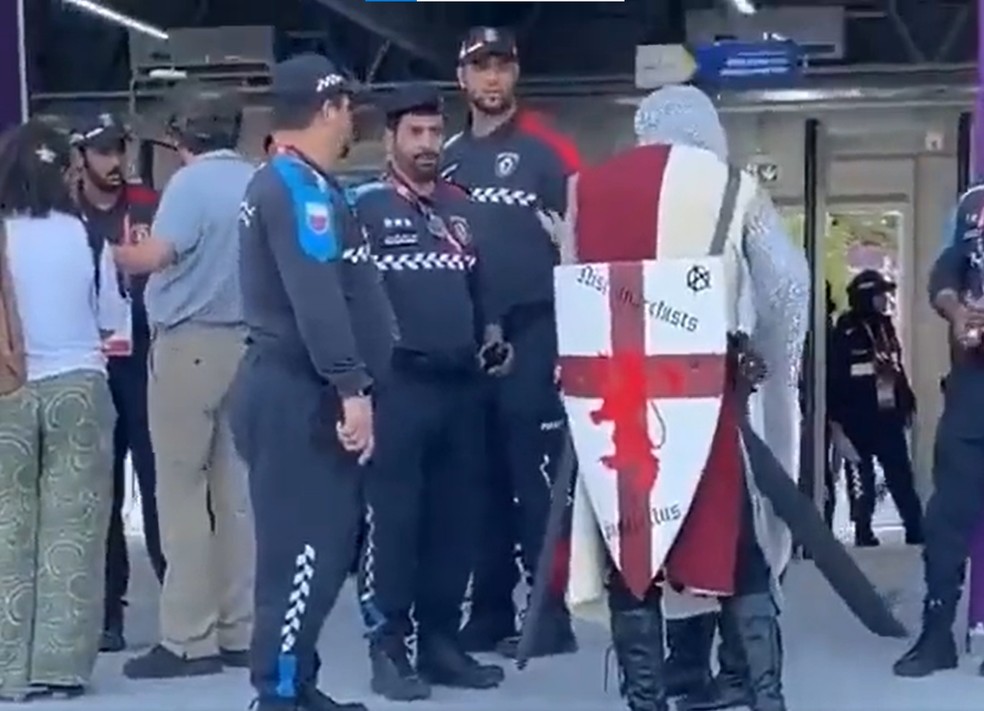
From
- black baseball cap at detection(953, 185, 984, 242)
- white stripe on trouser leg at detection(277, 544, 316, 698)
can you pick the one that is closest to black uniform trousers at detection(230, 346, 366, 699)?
white stripe on trouser leg at detection(277, 544, 316, 698)

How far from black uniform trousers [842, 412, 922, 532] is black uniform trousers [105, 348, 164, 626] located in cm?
425

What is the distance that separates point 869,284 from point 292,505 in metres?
6.22

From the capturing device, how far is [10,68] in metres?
8.26

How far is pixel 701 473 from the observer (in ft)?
17.2

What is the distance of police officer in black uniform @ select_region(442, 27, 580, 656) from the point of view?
21.4 feet

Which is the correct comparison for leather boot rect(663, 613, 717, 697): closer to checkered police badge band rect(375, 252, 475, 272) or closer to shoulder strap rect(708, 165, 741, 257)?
shoulder strap rect(708, 165, 741, 257)

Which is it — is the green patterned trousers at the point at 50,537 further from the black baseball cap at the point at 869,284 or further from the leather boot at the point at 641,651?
the black baseball cap at the point at 869,284

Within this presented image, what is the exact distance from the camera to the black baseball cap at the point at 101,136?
22.2 ft

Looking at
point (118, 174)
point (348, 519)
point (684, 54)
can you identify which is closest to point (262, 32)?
point (684, 54)

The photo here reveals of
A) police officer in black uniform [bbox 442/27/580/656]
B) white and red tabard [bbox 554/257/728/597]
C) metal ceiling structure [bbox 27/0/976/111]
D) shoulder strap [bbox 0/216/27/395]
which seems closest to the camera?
white and red tabard [bbox 554/257/728/597]

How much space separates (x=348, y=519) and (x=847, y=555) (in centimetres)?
122

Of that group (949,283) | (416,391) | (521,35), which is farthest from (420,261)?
(521,35)

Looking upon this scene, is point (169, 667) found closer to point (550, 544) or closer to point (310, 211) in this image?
point (550, 544)

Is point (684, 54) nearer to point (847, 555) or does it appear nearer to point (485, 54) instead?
point (485, 54)
